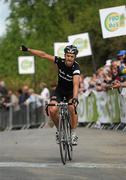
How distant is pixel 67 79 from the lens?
13859mm

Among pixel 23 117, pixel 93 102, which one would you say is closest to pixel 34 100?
pixel 23 117

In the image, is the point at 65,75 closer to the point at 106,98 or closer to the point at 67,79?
the point at 67,79

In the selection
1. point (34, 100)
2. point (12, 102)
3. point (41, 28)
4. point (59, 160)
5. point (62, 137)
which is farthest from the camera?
point (41, 28)

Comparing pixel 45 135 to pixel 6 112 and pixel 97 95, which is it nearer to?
pixel 97 95

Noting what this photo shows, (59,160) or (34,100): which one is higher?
(59,160)

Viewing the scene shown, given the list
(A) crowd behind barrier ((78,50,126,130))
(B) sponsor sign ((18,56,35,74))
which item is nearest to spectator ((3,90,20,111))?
(B) sponsor sign ((18,56,35,74))

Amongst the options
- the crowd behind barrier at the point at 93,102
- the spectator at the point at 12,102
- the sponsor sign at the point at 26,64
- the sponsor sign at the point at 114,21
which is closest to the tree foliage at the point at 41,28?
the sponsor sign at the point at 26,64

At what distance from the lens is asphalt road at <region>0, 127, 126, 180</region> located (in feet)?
37.6

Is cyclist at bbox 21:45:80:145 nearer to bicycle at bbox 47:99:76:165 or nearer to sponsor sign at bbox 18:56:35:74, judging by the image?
bicycle at bbox 47:99:76:165

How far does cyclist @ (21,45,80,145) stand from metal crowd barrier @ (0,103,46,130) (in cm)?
1668

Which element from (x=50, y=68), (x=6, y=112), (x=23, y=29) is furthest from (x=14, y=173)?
(x=23, y=29)

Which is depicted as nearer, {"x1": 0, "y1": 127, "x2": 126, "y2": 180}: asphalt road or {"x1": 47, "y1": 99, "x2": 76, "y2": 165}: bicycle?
{"x1": 0, "y1": 127, "x2": 126, "y2": 180}: asphalt road

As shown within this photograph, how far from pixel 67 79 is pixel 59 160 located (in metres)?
1.42

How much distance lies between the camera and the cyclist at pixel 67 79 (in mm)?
13602
